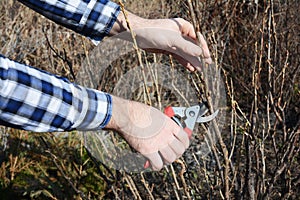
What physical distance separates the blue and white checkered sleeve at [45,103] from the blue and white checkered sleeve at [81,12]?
48 cm

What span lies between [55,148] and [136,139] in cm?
251

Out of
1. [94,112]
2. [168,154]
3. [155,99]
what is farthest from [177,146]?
[155,99]

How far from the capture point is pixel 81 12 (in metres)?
2.02

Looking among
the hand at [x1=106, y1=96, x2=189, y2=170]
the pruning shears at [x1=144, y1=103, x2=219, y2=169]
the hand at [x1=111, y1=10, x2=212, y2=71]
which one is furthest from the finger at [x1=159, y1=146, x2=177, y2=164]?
the hand at [x1=111, y1=10, x2=212, y2=71]

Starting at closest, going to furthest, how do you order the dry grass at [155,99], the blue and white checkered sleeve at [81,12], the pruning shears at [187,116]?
1. the pruning shears at [187,116]
2. the blue and white checkered sleeve at [81,12]
3. the dry grass at [155,99]

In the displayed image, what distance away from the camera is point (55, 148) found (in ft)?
13.1

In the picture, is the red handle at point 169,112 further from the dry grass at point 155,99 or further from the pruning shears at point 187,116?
the dry grass at point 155,99

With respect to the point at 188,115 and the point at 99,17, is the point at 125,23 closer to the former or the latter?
the point at 99,17

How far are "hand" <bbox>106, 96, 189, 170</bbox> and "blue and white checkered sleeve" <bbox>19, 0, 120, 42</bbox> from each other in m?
0.53

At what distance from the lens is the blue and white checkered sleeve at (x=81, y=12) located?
2.01 metres

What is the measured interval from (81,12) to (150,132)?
2.12ft

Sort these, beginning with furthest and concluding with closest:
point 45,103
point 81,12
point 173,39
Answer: point 81,12 → point 173,39 → point 45,103

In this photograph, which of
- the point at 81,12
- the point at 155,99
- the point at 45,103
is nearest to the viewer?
the point at 45,103

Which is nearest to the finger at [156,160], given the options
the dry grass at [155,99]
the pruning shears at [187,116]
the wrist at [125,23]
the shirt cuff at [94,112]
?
the shirt cuff at [94,112]
